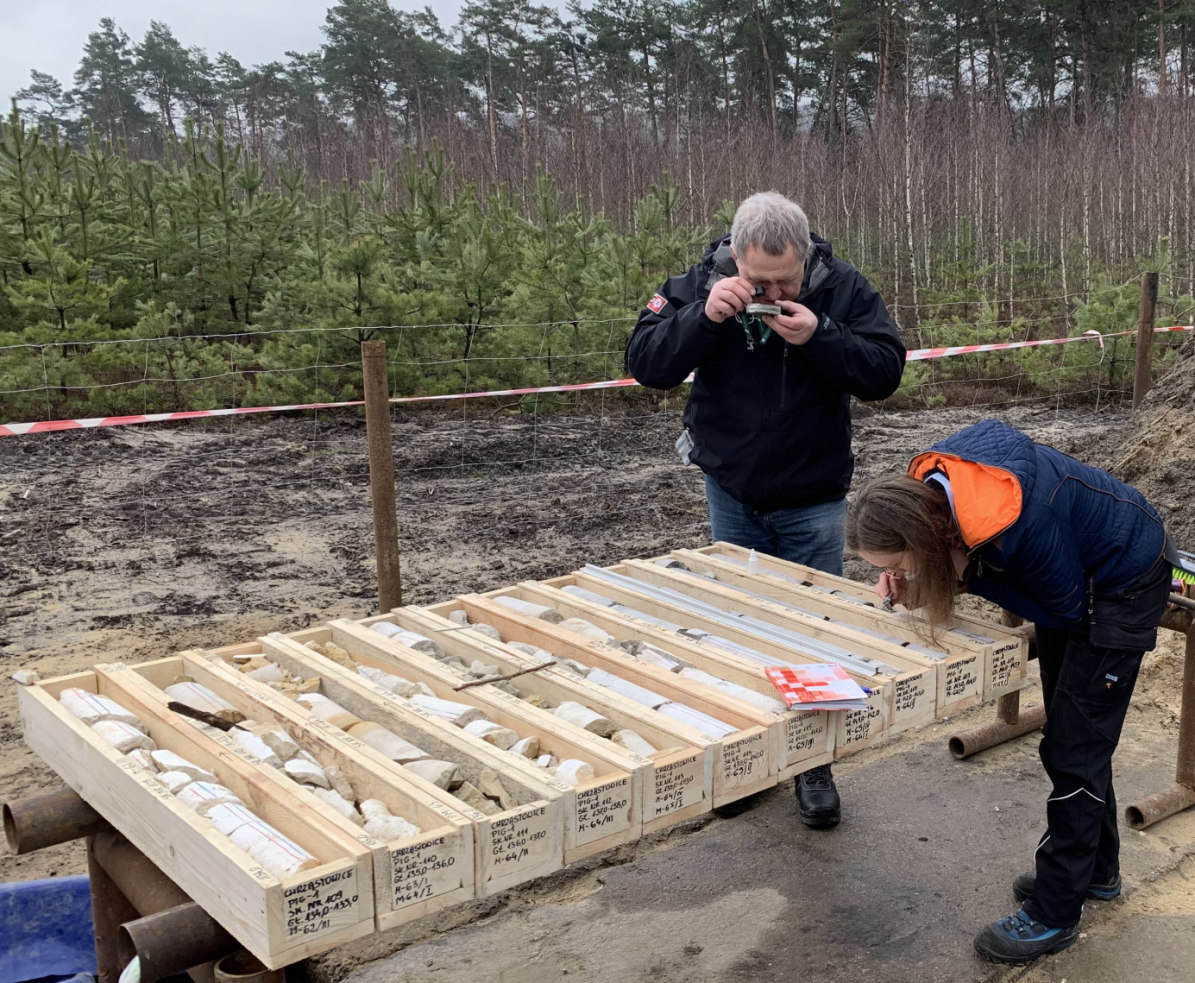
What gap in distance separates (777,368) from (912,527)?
1087 millimetres

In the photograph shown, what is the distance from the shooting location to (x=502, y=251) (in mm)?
13008

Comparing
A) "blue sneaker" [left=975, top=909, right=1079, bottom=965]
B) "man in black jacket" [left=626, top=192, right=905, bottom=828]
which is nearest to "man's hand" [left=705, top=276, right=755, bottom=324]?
"man in black jacket" [left=626, top=192, right=905, bottom=828]

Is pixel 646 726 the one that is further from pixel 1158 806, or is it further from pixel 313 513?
pixel 313 513

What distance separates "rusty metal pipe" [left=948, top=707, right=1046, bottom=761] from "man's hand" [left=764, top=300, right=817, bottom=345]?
1885 mm

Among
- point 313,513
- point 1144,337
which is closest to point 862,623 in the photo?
point 313,513

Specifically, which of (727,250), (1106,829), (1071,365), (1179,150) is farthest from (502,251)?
(1179,150)

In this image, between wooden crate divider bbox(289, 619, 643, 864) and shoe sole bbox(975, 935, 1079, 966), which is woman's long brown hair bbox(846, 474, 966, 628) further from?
shoe sole bbox(975, 935, 1079, 966)

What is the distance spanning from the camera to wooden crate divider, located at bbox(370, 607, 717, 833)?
7.06ft

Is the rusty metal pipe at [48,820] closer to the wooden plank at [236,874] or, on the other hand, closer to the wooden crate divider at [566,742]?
the wooden plank at [236,874]

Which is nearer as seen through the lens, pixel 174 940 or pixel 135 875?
pixel 174 940

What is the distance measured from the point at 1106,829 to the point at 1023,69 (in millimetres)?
36613

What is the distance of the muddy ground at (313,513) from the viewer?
5828mm

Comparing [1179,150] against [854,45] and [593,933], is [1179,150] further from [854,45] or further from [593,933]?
A: [593,933]

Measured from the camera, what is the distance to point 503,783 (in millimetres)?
2133
